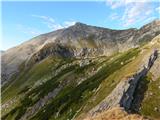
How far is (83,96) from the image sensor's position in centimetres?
13238

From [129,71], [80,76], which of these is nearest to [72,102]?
[129,71]

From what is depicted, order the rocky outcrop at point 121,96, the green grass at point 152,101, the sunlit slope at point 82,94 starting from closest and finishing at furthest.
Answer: the rocky outcrop at point 121,96 < the green grass at point 152,101 < the sunlit slope at point 82,94

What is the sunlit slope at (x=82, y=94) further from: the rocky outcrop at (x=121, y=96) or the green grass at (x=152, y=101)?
the rocky outcrop at (x=121, y=96)

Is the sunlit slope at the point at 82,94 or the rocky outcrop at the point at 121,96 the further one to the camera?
the sunlit slope at the point at 82,94

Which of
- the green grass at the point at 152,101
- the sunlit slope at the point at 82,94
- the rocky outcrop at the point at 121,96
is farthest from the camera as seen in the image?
the sunlit slope at the point at 82,94

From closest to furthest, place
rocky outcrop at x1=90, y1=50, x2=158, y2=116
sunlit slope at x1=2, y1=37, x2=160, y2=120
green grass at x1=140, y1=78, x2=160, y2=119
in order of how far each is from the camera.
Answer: rocky outcrop at x1=90, y1=50, x2=158, y2=116, green grass at x1=140, y1=78, x2=160, y2=119, sunlit slope at x1=2, y1=37, x2=160, y2=120

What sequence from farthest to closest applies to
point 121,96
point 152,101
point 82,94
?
point 82,94
point 152,101
point 121,96

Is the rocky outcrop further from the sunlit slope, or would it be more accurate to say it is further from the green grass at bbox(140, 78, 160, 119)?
the green grass at bbox(140, 78, 160, 119)

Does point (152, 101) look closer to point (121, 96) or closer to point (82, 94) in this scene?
point (121, 96)

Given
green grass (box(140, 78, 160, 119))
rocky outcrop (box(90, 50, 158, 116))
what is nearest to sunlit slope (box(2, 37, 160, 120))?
green grass (box(140, 78, 160, 119))

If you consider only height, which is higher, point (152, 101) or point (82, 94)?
point (152, 101)

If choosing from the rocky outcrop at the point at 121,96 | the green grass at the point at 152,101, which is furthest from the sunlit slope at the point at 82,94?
the rocky outcrop at the point at 121,96

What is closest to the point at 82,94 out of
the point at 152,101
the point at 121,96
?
the point at 121,96

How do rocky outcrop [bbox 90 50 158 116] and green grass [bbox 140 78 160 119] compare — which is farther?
green grass [bbox 140 78 160 119]
